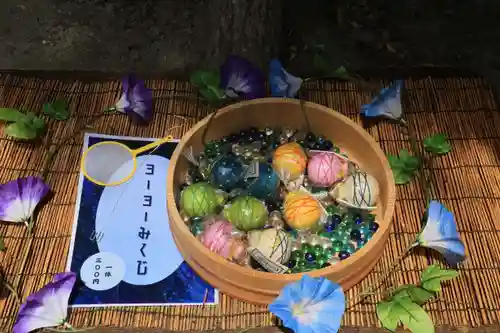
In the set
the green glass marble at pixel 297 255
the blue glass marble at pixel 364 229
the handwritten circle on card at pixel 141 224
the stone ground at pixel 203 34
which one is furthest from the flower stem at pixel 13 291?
the stone ground at pixel 203 34

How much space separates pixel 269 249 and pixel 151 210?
202mm

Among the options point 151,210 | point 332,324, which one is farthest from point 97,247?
point 332,324

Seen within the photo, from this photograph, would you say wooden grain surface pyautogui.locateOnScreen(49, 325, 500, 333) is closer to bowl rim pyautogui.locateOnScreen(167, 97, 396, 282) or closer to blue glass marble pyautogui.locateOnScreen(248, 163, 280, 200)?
bowl rim pyautogui.locateOnScreen(167, 97, 396, 282)

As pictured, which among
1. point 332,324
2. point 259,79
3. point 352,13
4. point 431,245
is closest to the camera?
point 332,324

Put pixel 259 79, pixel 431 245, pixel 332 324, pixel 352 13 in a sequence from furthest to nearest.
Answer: pixel 352 13 < pixel 259 79 < pixel 431 245 < pixel 332 324

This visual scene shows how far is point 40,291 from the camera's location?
2.61 ft

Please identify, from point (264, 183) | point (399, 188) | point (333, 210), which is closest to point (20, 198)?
point (264, 183)

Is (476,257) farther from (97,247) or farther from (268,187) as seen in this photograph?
(97,247)

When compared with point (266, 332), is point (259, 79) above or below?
above

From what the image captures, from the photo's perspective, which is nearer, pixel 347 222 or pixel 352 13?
pixel 347 222

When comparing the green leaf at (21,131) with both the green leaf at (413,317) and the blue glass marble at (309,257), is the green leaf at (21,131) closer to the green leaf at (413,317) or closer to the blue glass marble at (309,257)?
the blue glass marble at (309,257)

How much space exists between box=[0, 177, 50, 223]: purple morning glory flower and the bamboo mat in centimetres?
2

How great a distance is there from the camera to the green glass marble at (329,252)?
0.87 meters

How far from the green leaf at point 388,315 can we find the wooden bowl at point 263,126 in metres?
0.05
